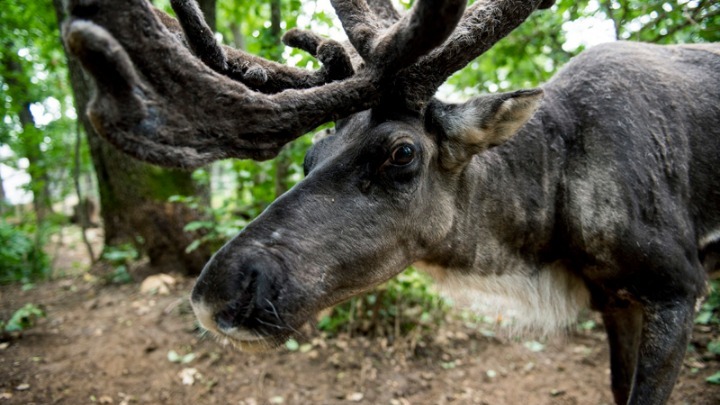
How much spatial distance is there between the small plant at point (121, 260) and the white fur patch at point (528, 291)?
5785 millimetres

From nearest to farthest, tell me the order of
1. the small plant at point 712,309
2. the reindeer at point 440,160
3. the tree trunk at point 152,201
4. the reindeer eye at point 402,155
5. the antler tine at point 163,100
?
the antler tine at point 163,100, the reindeer at point 440,160, the reindeer eye at point 402,155, the small plant at point 712,309, the tree trunk at point 152,201

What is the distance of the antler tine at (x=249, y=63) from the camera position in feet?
7.21

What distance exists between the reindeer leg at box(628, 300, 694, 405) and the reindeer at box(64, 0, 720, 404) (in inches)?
0.5

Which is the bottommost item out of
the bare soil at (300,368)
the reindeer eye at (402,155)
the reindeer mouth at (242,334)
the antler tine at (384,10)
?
the bare soil at (300,368)

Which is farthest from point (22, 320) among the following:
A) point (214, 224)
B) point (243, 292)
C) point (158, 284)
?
point (243, 292)

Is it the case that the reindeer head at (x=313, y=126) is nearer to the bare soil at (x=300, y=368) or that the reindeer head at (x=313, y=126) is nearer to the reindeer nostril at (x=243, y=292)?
the reindeer nostril at (x=243, y=292)

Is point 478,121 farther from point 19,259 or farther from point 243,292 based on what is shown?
point 19,259

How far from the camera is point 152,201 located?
23.5 ft

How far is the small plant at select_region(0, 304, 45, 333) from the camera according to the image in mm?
5309

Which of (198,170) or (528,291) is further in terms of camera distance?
(198,170)

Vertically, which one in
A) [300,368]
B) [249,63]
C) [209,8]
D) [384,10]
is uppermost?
[209,8]

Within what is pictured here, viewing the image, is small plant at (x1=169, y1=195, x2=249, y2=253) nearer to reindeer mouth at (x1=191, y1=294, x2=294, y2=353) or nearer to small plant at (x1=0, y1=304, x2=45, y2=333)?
small plant at (x1=0, y1=304, x2=45, y2=333)

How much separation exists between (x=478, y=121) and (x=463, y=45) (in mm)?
455

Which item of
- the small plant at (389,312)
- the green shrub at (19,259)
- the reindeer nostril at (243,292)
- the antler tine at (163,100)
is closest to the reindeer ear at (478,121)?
the antler tine at (163,100)
